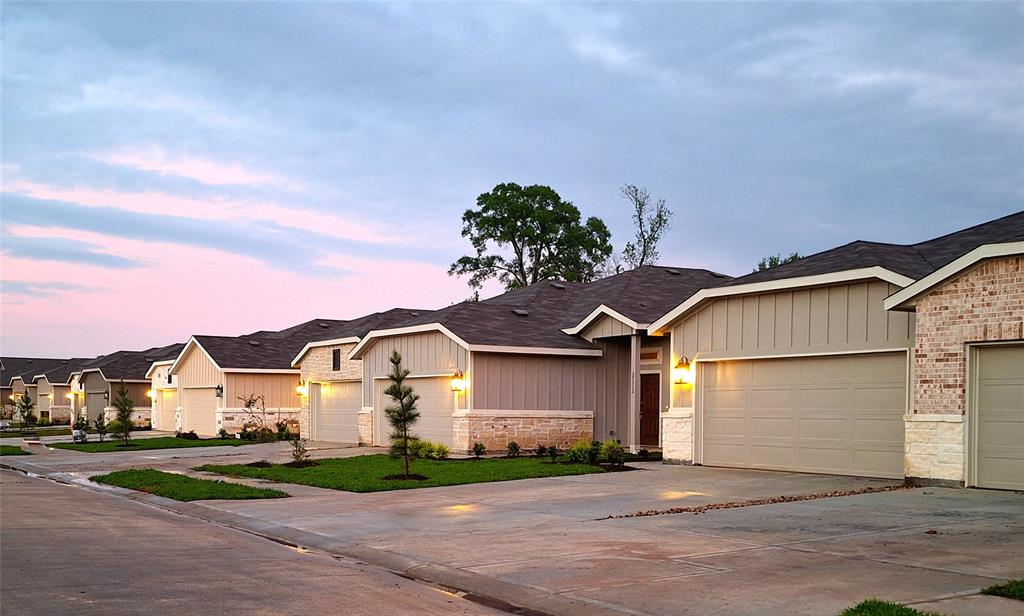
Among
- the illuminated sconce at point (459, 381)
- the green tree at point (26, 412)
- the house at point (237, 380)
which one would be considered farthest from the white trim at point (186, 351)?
the green tree at point (26, 412)

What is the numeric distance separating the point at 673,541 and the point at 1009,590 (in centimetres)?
398

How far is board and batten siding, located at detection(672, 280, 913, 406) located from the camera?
57.0 feet

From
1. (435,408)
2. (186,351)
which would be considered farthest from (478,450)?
(186,351)

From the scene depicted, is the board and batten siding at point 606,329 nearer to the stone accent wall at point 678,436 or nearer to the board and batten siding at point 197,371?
the stone accent wall at point 678,436

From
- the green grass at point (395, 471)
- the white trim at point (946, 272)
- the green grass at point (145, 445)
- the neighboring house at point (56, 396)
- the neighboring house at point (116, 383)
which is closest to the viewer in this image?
the white trim at point (946, 272)

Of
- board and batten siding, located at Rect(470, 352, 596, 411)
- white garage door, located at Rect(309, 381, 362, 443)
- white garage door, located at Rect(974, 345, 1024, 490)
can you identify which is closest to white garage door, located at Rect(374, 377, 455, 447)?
board and batten siding, located at Rect(470, 352, 596, 411)

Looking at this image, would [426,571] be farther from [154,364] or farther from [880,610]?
[154,364]

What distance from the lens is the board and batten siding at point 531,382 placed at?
25891mm

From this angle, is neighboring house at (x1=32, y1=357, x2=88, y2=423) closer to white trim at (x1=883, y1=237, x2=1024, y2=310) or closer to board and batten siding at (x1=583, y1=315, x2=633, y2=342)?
board and batten siding at (x1=583, y1=315, x2=633, y2=342)

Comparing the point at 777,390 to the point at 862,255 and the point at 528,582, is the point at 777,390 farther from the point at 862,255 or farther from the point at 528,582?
the point at 528,582

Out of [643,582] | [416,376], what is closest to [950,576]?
[643,582]

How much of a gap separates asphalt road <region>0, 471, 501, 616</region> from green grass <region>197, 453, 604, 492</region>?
532cm

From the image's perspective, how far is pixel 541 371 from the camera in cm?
2675

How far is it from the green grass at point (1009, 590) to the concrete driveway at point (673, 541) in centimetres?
18
